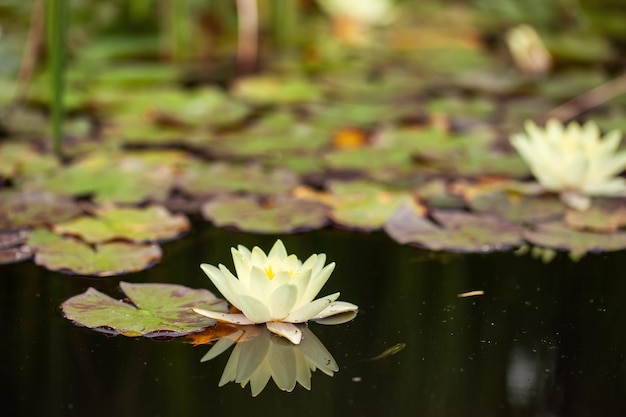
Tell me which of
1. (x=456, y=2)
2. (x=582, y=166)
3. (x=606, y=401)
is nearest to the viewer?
(x=606, y=401)

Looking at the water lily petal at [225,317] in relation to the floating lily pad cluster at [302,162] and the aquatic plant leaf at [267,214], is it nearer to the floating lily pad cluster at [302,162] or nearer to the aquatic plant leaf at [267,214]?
the floating lily pad cluster at [302,162]

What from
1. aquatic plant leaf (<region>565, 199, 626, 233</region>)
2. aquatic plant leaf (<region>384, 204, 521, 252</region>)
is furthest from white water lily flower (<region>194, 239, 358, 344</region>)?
aquatic plant leaf (<region>565, 199, 626, 233</region>)

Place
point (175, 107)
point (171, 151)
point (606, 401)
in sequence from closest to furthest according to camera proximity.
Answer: point (606, 401) < point (171, 151) < point (175, 107)

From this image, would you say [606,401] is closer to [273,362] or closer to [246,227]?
[273,362]

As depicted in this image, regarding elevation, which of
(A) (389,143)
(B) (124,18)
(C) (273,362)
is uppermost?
(B) (124,18)

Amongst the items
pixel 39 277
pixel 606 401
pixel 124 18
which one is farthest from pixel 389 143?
pixel 124 18

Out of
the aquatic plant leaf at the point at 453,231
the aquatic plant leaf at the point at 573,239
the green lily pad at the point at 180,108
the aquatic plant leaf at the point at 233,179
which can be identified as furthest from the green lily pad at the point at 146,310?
the green lily pad at the point at 180,108

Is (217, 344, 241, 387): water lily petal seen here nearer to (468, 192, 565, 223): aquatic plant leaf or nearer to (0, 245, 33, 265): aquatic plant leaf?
(0, 245, 33, 265): aquatic plant leaf
